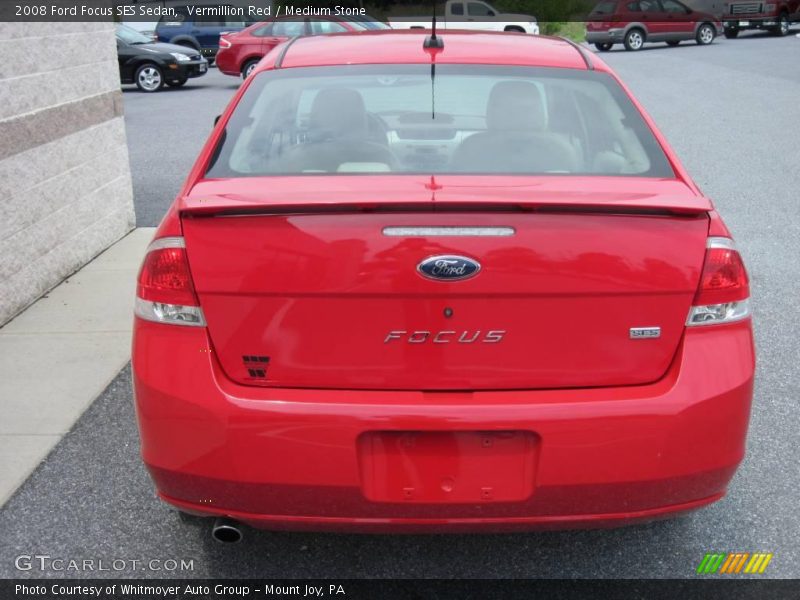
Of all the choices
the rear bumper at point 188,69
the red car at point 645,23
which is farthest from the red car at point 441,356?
the red car at point 645,23

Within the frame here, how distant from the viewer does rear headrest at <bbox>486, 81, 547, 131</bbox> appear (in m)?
3.36

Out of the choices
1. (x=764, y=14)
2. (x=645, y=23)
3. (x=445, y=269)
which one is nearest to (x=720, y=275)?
(x=445, y=269)

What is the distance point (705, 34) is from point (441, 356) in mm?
32956

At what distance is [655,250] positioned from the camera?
2.56 metres

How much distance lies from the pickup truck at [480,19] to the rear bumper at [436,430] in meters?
32.0

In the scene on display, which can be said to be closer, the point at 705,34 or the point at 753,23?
the point at 705,34

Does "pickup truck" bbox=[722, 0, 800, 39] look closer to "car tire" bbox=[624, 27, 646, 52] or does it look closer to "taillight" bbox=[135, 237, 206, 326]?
"car tire" bbox=[624, 27, 646, 52]

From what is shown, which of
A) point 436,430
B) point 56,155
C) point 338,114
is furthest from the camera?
point 56,155

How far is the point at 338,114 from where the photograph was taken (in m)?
3.36

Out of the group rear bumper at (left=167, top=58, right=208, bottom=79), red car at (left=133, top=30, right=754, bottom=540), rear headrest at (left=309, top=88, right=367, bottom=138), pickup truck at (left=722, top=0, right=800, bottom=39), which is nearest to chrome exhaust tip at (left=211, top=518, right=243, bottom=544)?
red car at (left=133, top=30, right=754, bottom=540)

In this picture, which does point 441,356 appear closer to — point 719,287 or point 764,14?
point 719,287

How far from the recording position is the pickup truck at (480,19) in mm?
33344

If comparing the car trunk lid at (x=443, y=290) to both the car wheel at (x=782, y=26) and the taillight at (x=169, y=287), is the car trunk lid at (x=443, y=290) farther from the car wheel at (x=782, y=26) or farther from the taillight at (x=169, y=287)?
the car wheel at (x=782, y=26)

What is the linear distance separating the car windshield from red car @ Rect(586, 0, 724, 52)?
16031mm
